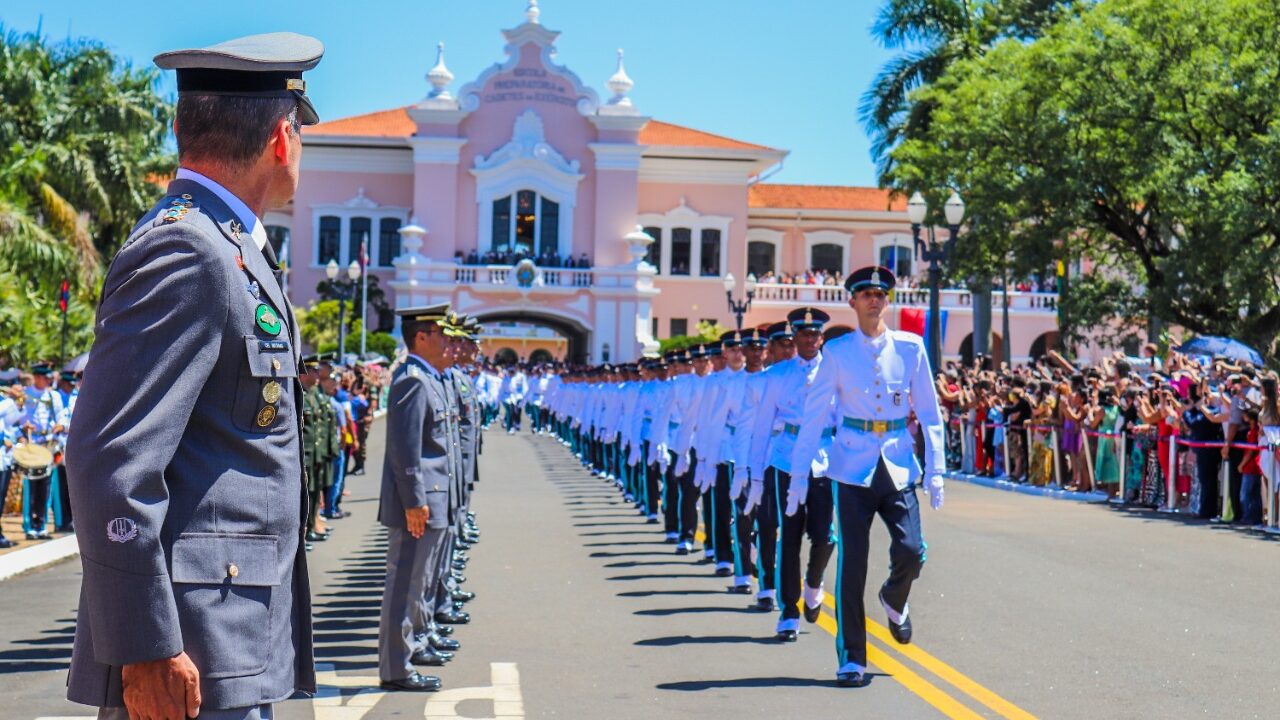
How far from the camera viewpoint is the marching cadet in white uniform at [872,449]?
8398 mm

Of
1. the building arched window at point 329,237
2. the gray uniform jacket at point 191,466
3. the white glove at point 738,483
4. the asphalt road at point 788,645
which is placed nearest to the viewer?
the gray uniform jacket at point 191,466

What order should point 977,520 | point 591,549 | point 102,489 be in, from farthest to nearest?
point 977,520 → point 591,549 → point 102,489

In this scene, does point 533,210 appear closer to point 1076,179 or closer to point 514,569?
point 1076,179

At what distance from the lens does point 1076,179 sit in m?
32.1

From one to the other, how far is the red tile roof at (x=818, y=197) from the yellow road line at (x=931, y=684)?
210 feet

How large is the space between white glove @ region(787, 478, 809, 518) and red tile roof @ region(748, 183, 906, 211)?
6342cm

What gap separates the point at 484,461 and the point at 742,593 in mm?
19115

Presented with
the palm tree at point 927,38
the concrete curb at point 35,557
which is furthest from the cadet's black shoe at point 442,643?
the palm tree at point 927,38

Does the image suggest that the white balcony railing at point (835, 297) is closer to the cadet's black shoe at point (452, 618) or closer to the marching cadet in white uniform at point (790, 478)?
the marching cadet in white uniform at point (790, 478)

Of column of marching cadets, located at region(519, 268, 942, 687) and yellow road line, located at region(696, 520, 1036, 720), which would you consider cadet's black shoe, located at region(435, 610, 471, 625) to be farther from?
yellow road line, located at region(696, 520, 1036, 720)

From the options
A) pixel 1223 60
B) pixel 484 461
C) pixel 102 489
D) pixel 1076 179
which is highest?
pixel 1223 60

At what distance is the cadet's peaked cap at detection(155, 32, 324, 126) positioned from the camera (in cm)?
341

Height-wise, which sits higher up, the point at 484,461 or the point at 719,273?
the point at 719,273

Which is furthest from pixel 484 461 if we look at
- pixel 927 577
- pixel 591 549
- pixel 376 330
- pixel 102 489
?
pixel 376 330
